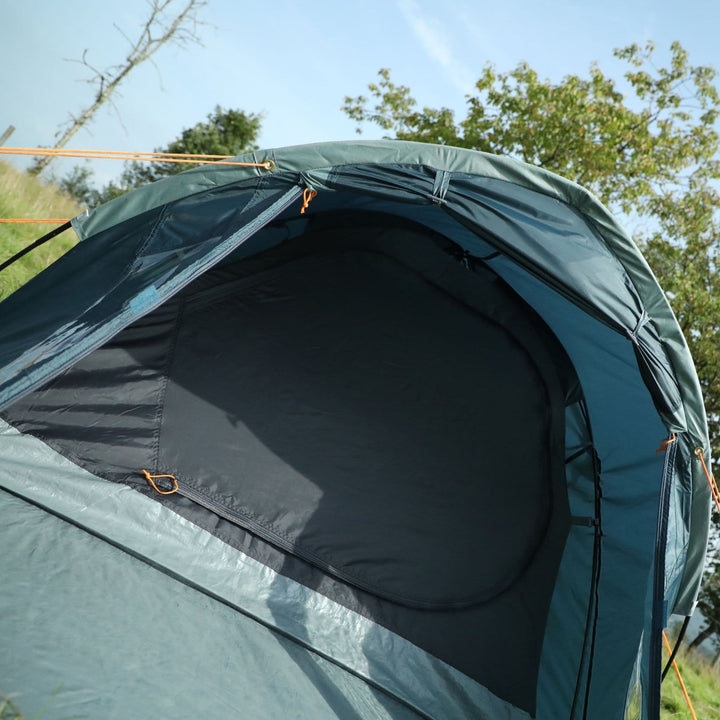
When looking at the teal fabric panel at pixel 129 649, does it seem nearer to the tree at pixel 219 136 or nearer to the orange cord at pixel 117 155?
the orange cord at pixel 117 155

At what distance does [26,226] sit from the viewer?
6.07 metres

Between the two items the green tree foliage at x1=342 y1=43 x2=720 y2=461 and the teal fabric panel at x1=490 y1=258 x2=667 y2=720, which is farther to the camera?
the green tree foliage at x1=342 y1=43 x2=720 y2=461

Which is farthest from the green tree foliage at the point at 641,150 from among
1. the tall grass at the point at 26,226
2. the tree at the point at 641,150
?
the tall grass at the point at 26,226

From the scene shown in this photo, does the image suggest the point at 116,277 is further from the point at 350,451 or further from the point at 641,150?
the point at 641,150

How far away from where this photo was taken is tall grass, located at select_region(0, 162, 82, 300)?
15.9ft

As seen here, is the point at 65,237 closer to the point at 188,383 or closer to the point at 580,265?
the point at 188,383

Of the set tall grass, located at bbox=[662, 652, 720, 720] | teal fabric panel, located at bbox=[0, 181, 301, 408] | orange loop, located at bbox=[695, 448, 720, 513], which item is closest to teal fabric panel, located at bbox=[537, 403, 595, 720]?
orange loop, located at bbox=[695, 448, 720, 513]

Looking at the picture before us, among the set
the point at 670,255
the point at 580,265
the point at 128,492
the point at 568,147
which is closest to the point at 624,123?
the point at 568,147

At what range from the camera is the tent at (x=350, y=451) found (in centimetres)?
195

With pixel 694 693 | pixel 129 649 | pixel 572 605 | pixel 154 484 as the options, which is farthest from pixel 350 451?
pixel 694 693

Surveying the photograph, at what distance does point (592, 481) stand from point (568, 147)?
6.47 m

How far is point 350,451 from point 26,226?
16.0ft

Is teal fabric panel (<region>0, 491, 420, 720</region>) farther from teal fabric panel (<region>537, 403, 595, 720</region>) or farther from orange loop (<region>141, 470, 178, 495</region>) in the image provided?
teal fabric panel (<region>537, 403, 595, 720</region>)

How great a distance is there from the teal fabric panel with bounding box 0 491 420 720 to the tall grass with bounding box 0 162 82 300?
2.43 meters
